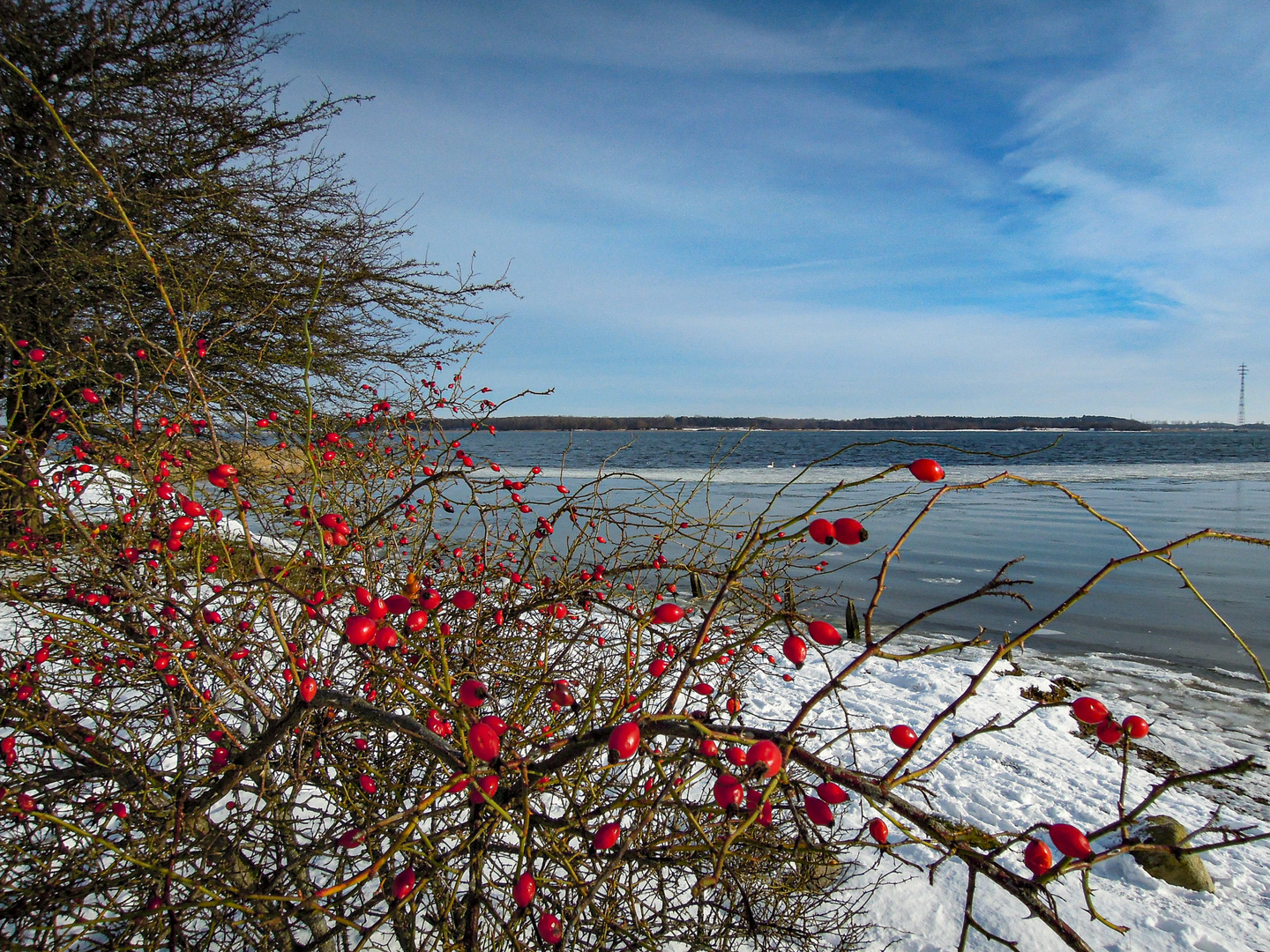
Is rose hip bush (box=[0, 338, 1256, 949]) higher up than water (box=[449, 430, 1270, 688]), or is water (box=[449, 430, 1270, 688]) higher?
rose hip bush (box=[0, 338, 1256, 949])

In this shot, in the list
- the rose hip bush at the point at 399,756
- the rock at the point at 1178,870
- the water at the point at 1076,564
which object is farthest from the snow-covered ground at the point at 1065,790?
the water at the point at 1076,564

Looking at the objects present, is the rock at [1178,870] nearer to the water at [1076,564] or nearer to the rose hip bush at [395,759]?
the rose hip bush at [395,759]

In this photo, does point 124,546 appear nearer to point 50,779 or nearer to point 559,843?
point 50,779

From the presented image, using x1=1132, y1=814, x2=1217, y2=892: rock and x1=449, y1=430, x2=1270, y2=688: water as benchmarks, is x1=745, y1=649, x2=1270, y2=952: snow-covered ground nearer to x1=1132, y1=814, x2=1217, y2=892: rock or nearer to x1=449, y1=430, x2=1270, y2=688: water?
x1=1132, y1=814, x2=1217, y2=892: rock

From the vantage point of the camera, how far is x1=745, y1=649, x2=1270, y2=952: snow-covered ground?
2.78 metres

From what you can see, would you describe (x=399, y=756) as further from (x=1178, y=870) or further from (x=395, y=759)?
(x=1178, y=870)

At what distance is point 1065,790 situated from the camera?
4.07 metres

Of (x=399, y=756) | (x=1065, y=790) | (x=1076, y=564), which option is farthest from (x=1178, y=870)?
(x=1076, y=564)

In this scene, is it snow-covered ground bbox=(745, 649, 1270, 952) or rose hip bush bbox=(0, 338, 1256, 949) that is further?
snow-covered ground bbox=(745, 649, 1270, 952)

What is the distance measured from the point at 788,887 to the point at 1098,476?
2976cm

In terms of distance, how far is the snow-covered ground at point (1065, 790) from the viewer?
9.13 feet

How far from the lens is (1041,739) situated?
4789 mm

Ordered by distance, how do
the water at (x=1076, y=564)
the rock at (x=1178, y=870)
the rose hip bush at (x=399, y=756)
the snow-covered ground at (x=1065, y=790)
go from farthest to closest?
the water at (x=1076, y=564)
the rock at (x=1178, y=870)
the snow-covered ground at (x=1065, y=790)
the rose hip bush at (x=399, y=756)

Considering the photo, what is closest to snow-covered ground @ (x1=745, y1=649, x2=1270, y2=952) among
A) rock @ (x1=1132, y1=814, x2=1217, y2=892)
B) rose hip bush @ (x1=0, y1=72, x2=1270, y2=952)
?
rock @ (x1=1132, y1=814, x2=1217, y2=892)
